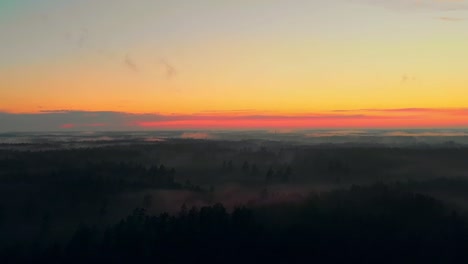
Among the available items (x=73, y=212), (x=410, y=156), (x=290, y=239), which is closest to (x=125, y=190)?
(x=73, y=212)

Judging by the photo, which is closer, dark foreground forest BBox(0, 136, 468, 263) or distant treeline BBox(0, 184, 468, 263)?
distant treeline BBox(0, 184, 468, 263)

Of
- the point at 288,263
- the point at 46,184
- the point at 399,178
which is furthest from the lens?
the point at 399,178

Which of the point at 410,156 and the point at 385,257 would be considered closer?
the point at 385,257

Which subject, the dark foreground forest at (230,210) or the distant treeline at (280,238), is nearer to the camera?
the distant treeline at (280,238)

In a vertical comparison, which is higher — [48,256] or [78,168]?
[78,168]

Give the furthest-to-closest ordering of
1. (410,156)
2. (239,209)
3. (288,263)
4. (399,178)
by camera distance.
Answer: (410,156)
(399,178)
(239,209)
(288,263)

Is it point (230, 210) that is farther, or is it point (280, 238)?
point (230, 210)

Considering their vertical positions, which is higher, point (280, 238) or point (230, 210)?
point (230, 210)

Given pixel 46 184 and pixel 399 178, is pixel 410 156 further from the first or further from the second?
pixel 46 184
